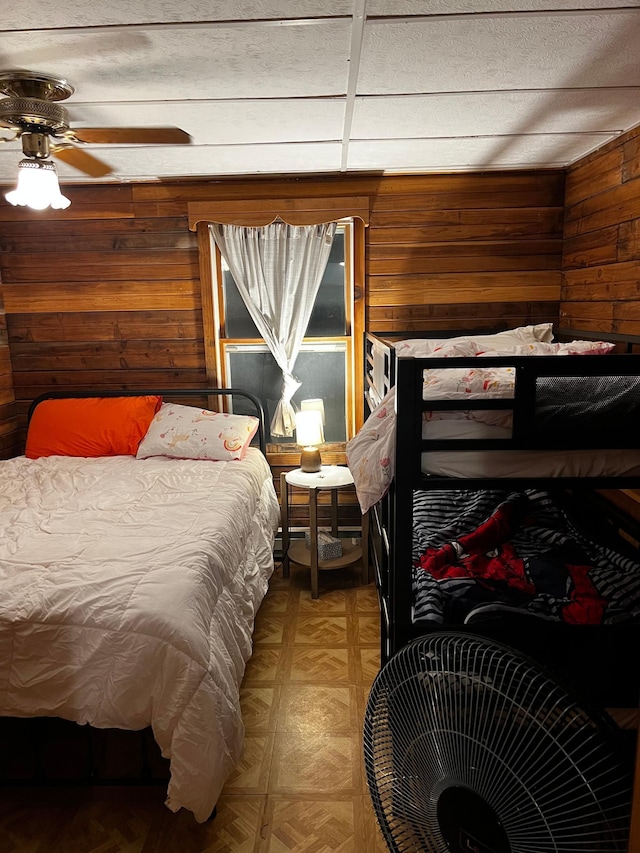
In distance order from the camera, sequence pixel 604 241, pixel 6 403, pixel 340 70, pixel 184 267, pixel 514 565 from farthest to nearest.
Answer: pixel 6 403 → pixel 184 267 → pixel 604 241 → pixel 514 565 → pixel 340 70

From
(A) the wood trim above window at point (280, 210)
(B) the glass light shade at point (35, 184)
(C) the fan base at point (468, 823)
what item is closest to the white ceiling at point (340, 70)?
(B) the glass light shade at point (35, 184)

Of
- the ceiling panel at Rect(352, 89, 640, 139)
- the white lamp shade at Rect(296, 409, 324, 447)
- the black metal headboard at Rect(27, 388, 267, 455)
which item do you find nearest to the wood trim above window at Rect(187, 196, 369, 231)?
the ceiling panel at Rect(352, 89, 640, 139)

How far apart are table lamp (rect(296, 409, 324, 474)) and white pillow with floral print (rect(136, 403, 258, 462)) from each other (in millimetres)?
254

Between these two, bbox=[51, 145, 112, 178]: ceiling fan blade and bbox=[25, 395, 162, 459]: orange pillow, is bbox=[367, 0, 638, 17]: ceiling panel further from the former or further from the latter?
bbox=[25, 395, 162, 459]: orange pillow

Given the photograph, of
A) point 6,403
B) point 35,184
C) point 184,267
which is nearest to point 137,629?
point 35,184

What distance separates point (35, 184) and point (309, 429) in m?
1.82

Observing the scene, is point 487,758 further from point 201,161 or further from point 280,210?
point 280,210

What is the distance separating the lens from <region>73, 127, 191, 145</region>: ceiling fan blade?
182cm

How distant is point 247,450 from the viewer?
3.39 m

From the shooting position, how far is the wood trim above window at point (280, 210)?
3320mm

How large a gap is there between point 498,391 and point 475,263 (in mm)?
1874

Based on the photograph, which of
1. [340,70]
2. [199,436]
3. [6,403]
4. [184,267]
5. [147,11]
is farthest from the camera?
[6,403]

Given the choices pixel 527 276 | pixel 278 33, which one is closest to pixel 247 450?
pixel 527 276

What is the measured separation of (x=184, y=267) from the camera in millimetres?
3502
